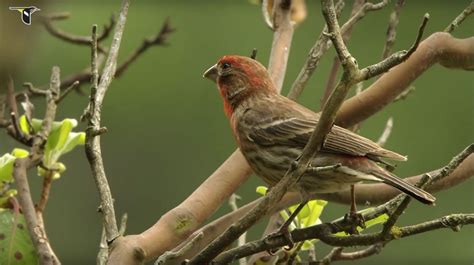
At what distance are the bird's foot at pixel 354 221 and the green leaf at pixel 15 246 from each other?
930 millimetres

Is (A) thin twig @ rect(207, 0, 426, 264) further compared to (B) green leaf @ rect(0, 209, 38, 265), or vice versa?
(B) green leaf @ rect(0, 209, 38, 265)

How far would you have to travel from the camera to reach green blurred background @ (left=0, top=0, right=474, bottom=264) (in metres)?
8.40

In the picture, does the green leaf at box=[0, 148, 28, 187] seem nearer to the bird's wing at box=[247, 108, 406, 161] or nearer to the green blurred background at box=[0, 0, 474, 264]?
the bird's wing at box=[247, 108, 406, 161]

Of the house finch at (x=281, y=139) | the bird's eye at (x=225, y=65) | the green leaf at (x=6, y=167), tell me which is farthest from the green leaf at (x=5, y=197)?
the bird's eye at (x=225, y=65)

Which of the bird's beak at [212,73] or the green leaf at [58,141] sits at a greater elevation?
the bird's beak at [212,73]

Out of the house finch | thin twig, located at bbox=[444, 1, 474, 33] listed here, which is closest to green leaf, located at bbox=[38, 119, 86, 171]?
the house finch

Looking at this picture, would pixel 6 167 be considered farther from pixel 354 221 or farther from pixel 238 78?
pixel 238 78

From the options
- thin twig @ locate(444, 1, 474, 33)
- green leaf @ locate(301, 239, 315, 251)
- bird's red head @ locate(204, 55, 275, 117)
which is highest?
thin twig @ locate(444, 1, 474, 33)

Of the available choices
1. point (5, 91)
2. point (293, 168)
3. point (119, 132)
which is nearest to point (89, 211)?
point (119, 132)

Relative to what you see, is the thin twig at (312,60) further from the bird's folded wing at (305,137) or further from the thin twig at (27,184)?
the thin twig at (27,184)

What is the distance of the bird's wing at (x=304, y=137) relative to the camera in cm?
321

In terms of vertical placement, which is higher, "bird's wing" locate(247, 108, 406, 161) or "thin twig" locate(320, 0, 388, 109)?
"thin twig" locate(320, 0, 388, 109)

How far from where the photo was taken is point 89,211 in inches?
363

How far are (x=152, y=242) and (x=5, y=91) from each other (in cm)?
118
